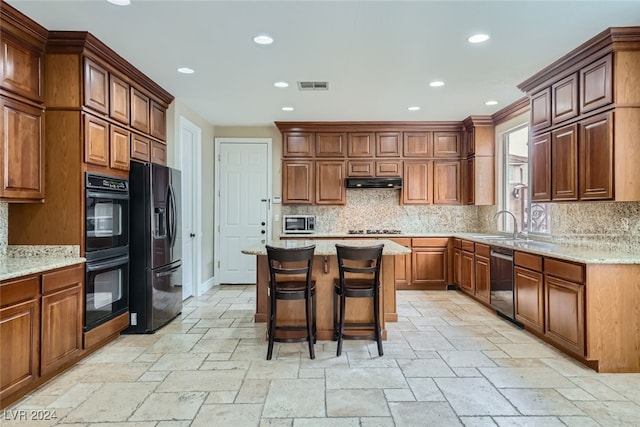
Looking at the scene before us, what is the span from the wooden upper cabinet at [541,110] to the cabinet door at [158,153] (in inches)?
165

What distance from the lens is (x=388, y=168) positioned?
6211mm

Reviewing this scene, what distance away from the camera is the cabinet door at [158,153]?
4.34m

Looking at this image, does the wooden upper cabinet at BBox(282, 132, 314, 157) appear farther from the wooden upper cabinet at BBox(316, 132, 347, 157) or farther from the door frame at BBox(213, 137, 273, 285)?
the door frame at BBox(213, 137, 273, 285)

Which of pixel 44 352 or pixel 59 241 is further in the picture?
pixel 59 241

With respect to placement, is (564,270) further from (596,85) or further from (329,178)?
(329,178)

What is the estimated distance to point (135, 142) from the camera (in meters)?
3.95

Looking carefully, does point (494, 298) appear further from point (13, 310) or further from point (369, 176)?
point (13, 310)

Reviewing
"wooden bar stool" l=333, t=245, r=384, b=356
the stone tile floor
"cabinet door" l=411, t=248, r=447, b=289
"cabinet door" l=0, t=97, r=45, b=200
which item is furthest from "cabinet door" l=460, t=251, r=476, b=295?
"cabinet door" l=0, t=97, r=45, b=200

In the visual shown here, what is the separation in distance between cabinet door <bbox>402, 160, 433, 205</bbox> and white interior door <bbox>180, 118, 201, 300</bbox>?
3.28 m

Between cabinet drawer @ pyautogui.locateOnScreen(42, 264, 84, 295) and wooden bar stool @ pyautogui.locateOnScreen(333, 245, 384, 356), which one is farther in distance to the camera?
wooden bar stool @ pyautogui.locateOnScreen(333, 245, 384, 356)

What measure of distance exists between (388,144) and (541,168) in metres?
2.62

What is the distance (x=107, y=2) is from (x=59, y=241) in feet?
6.13

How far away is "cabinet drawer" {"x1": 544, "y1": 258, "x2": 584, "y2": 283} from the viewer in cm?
298

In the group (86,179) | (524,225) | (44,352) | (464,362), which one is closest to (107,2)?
(86,179)
